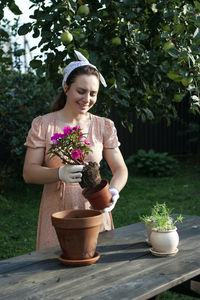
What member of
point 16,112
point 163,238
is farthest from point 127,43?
point 16,112

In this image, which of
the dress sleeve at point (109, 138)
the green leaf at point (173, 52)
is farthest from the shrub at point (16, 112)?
the green leaf at point (173, 52)

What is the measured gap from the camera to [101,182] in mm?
1810

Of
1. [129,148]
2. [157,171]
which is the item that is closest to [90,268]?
[157,171]

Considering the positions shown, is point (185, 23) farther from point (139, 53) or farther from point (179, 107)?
point (179, 107)

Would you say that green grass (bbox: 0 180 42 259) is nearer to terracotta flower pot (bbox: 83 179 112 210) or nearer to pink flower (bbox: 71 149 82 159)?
terracotta flower pot (bbox: 83 179 112 210)

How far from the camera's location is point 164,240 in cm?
167

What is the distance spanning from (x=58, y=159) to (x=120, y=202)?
359 centimetres

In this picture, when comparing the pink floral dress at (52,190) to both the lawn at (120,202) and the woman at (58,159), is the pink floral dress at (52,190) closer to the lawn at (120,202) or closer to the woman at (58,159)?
the woman at (58,159)

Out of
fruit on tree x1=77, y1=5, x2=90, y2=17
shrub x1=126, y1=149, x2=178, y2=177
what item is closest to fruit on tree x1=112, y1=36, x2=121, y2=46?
fruit on tree x1=77, y1=5, x2=90, y2=17

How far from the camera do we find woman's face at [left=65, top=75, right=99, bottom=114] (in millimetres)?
2053

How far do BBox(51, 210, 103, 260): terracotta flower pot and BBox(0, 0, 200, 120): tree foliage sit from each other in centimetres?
92

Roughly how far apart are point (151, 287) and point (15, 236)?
124 inches

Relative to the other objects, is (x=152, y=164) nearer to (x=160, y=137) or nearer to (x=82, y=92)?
(x=160, y=137)

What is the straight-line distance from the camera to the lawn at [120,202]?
14.0ft
